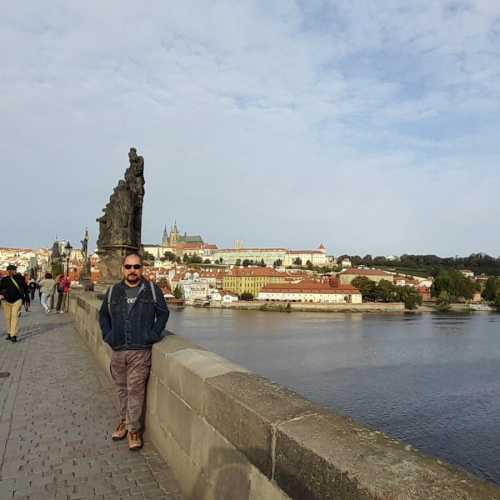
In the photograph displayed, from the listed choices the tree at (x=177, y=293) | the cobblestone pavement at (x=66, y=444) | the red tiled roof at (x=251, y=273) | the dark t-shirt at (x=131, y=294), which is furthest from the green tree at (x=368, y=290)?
the dark t-shirt at (x=131, y=294)

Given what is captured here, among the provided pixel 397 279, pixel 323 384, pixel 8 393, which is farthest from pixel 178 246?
pixel 8 393

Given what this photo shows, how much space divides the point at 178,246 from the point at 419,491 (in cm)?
15288

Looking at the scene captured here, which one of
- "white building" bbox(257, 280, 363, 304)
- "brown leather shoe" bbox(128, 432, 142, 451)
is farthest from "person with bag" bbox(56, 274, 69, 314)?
"white building" bbox(257, 280, 363, 304)

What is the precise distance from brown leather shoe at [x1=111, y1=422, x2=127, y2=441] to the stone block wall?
35cm

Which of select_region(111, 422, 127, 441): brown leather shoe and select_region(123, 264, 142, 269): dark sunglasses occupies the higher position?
select_region(123, 264, 142, 269): dark sunglasses

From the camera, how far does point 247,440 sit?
6.30 feet

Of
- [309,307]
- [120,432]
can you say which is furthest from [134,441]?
[309,307]

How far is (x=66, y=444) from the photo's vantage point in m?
3.32

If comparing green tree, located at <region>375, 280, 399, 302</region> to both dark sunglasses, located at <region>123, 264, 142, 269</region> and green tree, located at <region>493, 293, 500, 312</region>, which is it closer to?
Result: green tree, located at <region>493, 293, 500, 312</region>

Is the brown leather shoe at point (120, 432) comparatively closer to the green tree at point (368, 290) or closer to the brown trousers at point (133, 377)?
the brown trousers at point (133, 377)

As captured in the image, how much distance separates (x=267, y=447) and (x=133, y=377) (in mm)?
1777

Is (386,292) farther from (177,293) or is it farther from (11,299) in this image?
(11,299)

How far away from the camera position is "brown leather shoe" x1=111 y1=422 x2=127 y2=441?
3402 millimetres

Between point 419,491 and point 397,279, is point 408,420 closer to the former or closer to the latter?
point 419,491
